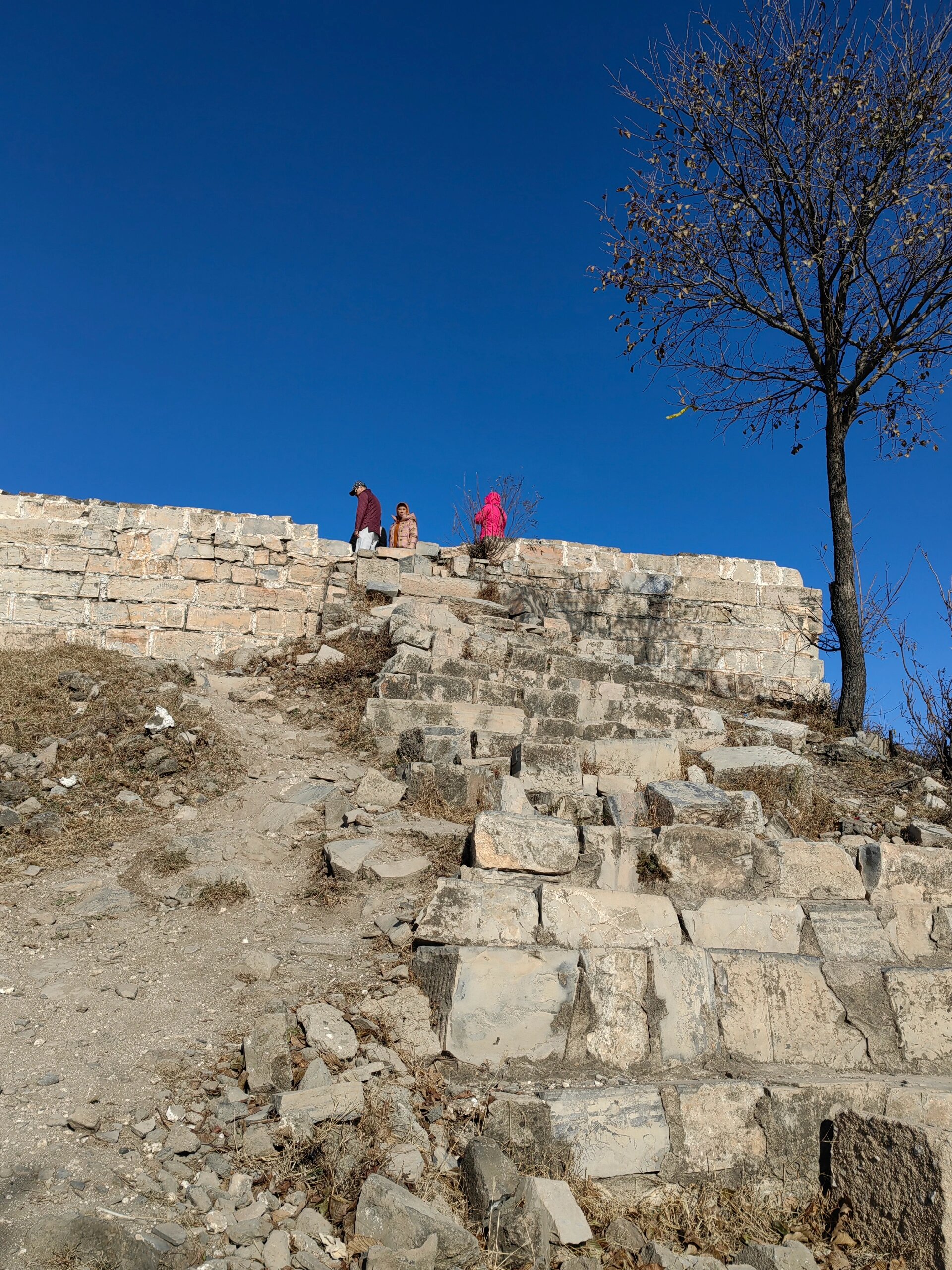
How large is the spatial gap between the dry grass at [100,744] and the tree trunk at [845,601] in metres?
7.17

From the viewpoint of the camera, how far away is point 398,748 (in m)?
7.05

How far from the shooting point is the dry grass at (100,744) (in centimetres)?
565

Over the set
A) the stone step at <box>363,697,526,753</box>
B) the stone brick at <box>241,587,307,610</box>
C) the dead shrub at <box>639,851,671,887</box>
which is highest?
the stone brick at <box>241,587,307,610</box>

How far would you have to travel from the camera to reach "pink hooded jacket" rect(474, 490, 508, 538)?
12.3 meters

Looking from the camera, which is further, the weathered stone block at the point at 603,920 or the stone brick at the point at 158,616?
the stone brick at the point at 158,616

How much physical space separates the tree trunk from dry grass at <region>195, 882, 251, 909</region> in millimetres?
7561

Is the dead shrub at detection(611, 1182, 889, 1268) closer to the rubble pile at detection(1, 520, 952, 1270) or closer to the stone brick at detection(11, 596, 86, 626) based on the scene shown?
the rubble pile at detection(1, 520, 952, 1270)

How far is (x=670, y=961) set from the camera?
4.29 m

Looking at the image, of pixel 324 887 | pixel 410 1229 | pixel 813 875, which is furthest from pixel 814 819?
pixel 410 1229

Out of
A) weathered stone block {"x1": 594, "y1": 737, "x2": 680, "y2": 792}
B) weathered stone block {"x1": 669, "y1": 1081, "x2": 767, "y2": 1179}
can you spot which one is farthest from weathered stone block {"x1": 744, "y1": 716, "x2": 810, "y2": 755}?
weathered stone block {"x1": 669, "y1": 1081, "x2": 767, "y2": 1179}

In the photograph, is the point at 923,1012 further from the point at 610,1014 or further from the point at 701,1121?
the point at 610,1014

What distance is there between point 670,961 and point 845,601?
22.9 ft

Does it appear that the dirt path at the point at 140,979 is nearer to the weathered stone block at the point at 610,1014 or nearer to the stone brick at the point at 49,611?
the weathered stone block at the point at 610,1014

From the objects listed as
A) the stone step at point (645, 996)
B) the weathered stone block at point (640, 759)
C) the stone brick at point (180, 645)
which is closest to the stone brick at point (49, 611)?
the stone brick at point (180, 645)
